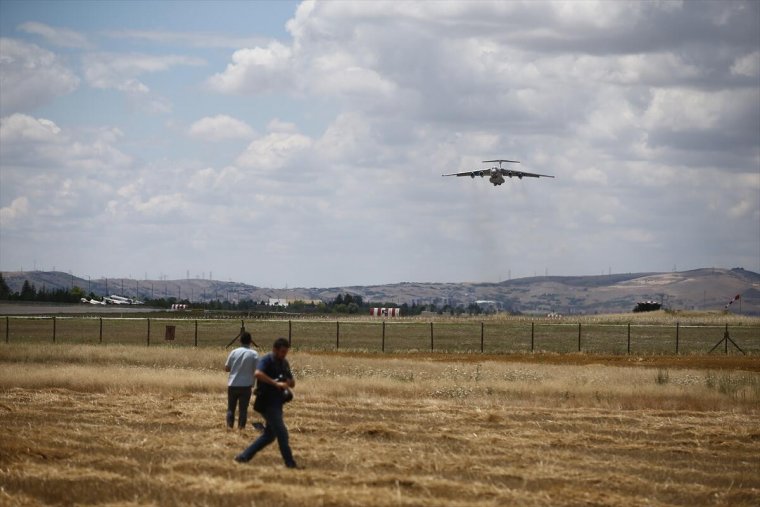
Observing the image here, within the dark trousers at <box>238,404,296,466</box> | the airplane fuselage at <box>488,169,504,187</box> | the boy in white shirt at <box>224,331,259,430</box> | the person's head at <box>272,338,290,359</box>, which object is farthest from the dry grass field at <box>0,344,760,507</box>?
the airplane fuselage at <box>488,169,504,187</box>

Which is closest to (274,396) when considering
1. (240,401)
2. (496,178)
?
(240,401)

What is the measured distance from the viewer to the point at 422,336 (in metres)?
84.1

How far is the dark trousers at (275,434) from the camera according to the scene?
58.6 ft

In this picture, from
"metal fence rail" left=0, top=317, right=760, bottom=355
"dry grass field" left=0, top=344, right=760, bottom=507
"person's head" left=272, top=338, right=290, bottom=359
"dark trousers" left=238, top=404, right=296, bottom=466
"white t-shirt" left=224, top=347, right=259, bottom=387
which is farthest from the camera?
"metal fence rail" left=0, top=317, right=760, bottom=355

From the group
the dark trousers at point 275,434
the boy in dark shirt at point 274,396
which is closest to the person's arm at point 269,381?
the boy in dark shirt at point 274,396

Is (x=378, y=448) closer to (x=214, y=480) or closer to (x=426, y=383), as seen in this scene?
(x=214, y=480)

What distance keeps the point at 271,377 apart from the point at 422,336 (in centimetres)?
6621

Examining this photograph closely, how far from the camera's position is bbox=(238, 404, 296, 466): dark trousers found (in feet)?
58.6

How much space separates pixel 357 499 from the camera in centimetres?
1586

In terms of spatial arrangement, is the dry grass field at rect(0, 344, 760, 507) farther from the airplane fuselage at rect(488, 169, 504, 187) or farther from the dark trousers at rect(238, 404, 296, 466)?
the airplane fuselage at rect(488, 169, 504, 187)

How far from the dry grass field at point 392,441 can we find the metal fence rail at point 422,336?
23876 millimetres

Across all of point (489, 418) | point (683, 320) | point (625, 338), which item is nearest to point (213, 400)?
point (489, 418)

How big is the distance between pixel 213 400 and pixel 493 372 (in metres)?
15.6

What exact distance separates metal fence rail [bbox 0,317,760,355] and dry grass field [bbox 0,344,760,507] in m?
23.9
